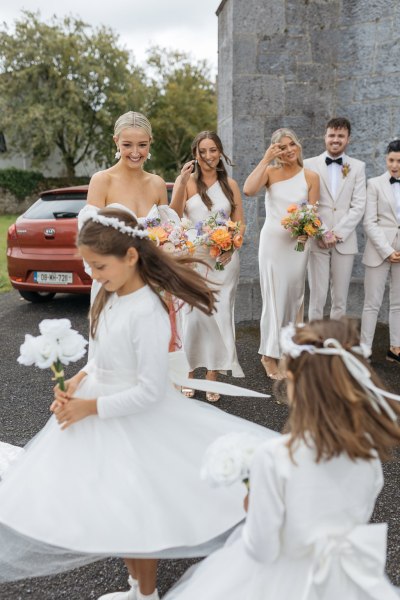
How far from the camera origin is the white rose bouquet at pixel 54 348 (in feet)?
6.59

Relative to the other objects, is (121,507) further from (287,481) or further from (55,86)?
(55,86)

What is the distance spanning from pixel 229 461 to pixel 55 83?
3140 cm

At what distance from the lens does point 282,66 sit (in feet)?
21.7

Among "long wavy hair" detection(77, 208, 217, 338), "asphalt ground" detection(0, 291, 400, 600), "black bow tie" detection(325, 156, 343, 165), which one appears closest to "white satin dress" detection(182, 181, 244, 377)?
"asphalt ground" detection(0, 291, 400, 600)

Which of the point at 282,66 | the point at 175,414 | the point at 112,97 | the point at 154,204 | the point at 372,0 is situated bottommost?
the point at 175,414

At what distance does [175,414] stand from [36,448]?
59cm

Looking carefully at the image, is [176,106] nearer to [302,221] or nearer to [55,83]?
[55,83]

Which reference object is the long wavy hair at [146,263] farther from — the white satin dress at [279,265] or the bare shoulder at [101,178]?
the white satin dress at [279,265]

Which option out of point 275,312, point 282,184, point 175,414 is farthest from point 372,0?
point 175,414

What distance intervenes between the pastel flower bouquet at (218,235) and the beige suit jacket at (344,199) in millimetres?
1238

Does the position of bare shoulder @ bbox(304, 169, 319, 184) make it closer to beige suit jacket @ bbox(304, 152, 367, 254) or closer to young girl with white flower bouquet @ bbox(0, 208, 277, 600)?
beige suit jacket @ bbox(304, 152, 367, 254)

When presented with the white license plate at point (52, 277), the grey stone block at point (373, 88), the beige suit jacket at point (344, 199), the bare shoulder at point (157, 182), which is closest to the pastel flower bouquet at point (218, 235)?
the bare shoulder at point (157, 182)

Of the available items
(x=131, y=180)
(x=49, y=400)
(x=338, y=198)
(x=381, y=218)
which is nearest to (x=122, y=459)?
(x=131, y=180)

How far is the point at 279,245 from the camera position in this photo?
5.09m
